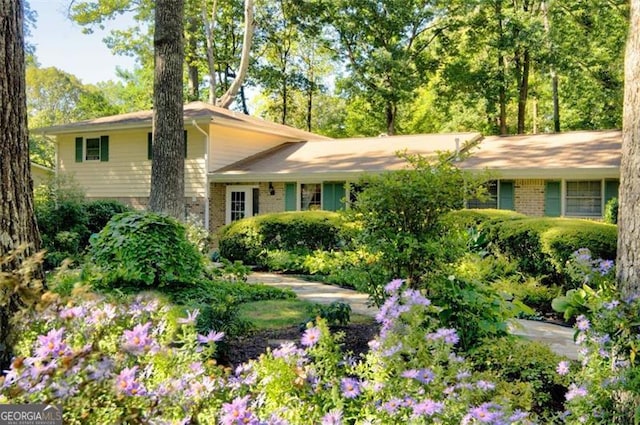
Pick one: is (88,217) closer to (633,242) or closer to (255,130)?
(255,130)

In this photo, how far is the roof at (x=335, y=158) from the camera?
16.5 m

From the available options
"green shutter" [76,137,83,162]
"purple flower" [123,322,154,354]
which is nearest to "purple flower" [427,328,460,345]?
"purple flower" [123,322,154,354]

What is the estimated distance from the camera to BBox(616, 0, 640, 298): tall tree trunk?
3324 mm

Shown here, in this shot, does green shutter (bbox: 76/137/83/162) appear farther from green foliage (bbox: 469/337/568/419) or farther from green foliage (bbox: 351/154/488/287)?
green foliage (bbox: 469/337/568/419)

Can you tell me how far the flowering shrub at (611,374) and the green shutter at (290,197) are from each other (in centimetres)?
1419

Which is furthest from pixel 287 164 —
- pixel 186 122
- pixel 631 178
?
pixel 631 178

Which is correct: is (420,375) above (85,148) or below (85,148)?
below

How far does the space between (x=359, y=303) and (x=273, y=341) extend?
2.61 meters

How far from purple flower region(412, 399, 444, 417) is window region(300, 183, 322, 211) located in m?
15.3

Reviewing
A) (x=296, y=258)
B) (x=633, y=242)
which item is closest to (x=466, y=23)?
(x=296, y=258)

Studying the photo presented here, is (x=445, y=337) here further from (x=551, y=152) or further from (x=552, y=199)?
(x=551, y=152)

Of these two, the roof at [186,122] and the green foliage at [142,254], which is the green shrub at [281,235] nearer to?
the green foliage at [142,254]

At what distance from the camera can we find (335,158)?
17922 mm

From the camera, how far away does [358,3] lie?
24.5m
